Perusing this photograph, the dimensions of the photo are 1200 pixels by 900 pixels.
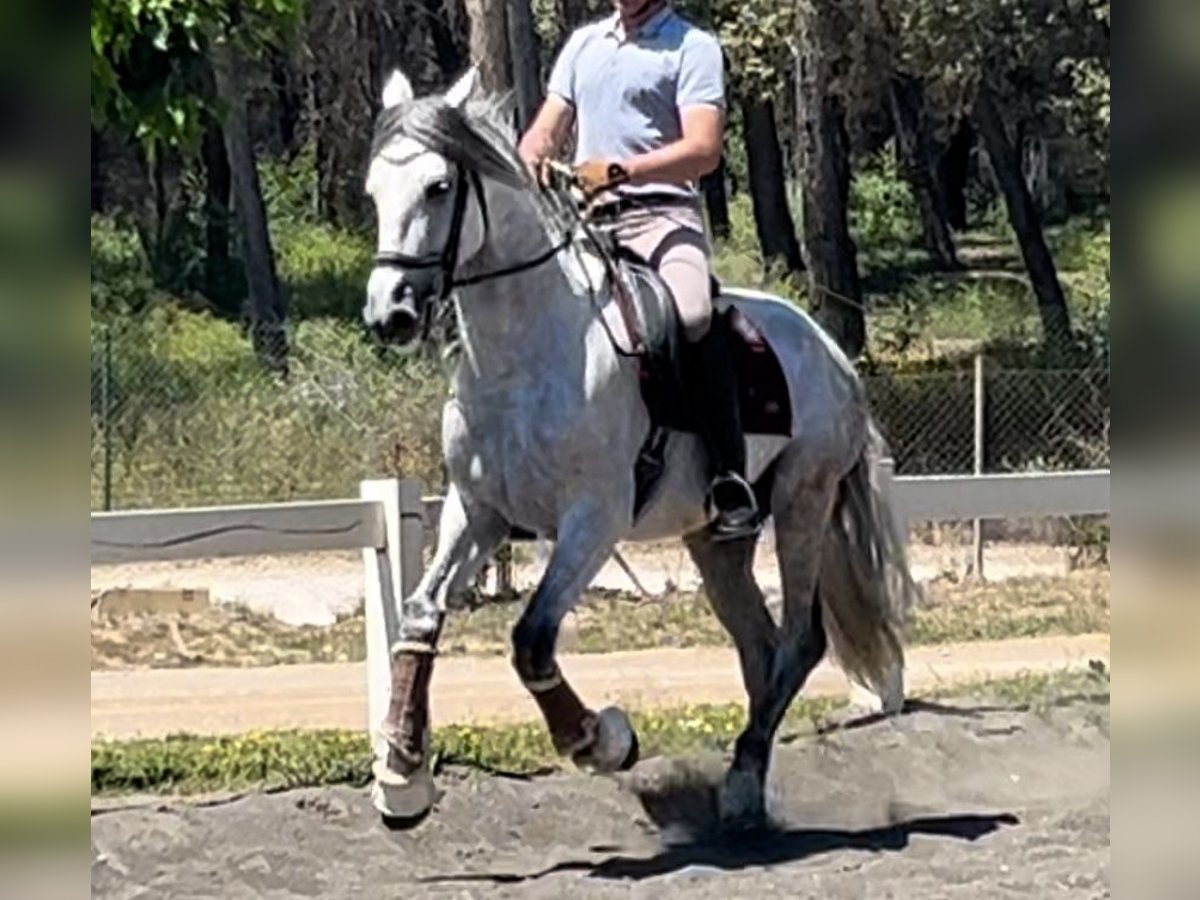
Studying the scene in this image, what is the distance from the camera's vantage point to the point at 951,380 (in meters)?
18.6

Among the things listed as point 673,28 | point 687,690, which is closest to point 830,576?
point 673,28

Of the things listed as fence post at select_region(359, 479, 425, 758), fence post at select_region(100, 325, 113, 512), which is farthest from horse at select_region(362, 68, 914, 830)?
fence post at select_region(100, 325, 113, 512)

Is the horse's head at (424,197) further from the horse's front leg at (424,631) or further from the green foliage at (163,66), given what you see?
the green foliage at (163,66)

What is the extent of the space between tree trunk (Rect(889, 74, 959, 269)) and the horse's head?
30.7 m

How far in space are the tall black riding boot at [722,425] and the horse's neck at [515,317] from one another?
0.48m

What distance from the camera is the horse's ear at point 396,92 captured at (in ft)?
22.7

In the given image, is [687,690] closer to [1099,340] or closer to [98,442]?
[98,442]

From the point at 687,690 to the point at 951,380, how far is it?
7597 mm

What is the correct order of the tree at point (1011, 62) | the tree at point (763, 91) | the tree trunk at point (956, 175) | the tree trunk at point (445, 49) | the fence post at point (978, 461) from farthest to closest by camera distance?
1. the tree trunk at point (956, 175)
2. the tree trunk at point (445, 49)
3. the tree at point (763, 91)
4. the tree at point (1011, 62)
5. the fence post at point (978, 461)

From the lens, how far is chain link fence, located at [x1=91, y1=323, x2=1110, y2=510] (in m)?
16.2

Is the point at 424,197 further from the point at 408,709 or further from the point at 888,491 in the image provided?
the point at 888,491

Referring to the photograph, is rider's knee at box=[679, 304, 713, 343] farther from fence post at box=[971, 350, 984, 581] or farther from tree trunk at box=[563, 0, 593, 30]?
tree trunk at box=[563, 0, 593, 30]

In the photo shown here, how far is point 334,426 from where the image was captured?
16.6 meters

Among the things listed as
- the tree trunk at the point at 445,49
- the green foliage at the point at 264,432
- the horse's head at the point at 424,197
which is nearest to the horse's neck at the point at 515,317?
the horse's head at the point at 424,197
